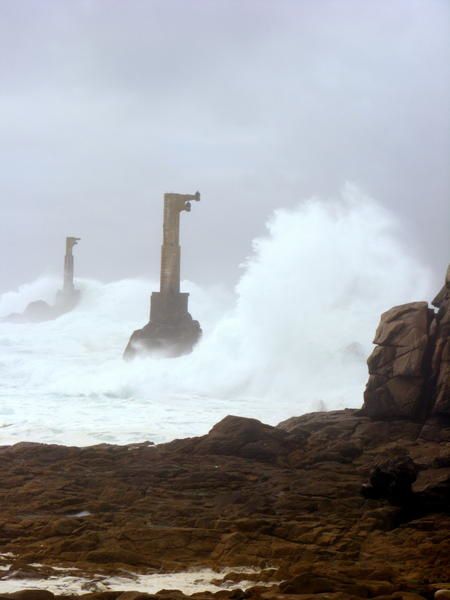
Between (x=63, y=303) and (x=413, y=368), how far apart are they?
120 feet

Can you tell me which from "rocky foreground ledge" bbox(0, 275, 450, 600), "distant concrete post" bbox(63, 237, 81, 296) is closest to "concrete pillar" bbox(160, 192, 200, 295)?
"rocky foreground ledge" bbox(0, 275, 450, 600)

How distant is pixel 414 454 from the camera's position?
39.1 ft

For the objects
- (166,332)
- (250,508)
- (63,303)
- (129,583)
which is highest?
(63,303)

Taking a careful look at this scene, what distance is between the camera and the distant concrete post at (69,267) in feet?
155

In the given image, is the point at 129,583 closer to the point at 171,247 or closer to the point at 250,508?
the point at 250,508

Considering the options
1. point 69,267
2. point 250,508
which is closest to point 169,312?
point 69,267

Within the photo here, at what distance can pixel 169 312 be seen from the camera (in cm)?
2966

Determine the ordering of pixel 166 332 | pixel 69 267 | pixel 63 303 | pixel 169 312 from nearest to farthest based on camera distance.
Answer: pixel 166 332 < pixel 169 312 < pixel 69 267 < pixel 63 303

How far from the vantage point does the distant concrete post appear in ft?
155

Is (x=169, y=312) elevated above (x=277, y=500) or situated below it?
above

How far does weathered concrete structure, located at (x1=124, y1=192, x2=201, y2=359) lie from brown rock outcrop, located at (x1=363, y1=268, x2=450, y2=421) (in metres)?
14.9

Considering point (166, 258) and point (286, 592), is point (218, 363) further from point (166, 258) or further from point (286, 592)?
point (286, 592)

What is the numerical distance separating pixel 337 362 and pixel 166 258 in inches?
318

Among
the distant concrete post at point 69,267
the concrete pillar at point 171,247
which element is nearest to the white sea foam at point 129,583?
the concrete pillar at point 171,247
